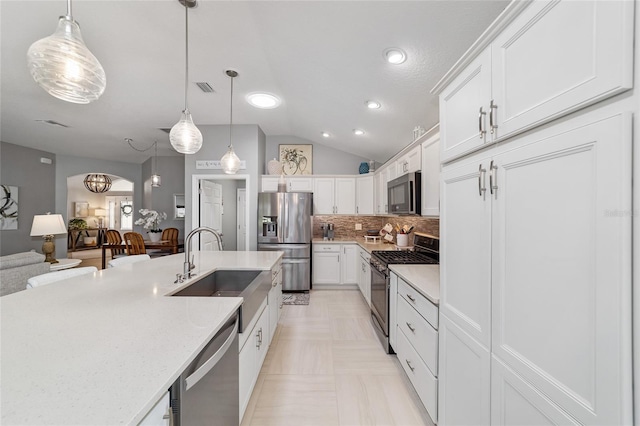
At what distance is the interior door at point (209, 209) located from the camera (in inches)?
170

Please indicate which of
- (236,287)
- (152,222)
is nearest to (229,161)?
(236,287)

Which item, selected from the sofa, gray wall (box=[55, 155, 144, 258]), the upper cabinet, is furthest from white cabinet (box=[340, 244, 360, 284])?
gray wall (box=[55, 155, 144, 258])

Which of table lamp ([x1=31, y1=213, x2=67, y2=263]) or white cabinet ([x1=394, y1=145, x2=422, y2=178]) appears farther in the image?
table lamp ([x1=31, y1=213, x2=67, y2=263])

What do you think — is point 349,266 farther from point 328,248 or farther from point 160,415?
point 160,415

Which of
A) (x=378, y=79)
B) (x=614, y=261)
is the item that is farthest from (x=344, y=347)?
(x=378, y=79)

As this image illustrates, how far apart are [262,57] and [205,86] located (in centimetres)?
102

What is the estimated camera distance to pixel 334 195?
478 centimetres

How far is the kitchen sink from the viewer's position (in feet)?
5.14

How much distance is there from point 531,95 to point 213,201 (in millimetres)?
4765

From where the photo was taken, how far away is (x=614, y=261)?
0.61 m

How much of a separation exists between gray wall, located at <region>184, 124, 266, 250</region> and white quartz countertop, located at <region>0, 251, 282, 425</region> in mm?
2858

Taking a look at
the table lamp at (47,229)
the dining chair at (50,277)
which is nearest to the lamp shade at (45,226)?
the table lamp at (47,229)

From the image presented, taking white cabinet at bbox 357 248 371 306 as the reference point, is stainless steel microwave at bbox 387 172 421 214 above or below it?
above

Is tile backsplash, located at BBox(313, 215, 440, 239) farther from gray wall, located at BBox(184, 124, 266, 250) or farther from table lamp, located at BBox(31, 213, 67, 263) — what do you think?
table lamp, located at BBox(31, 213, 67, 263)
